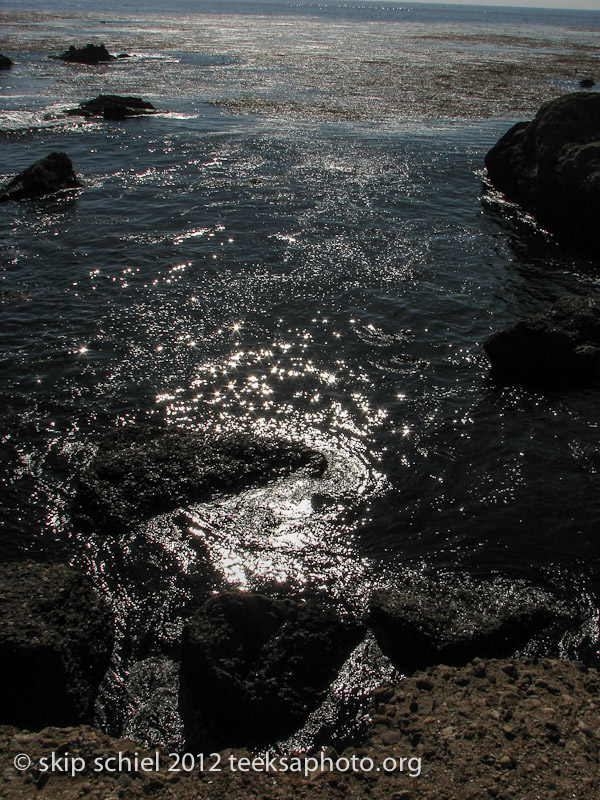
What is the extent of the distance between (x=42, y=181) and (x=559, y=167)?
798 inches

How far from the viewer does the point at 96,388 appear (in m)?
13.6

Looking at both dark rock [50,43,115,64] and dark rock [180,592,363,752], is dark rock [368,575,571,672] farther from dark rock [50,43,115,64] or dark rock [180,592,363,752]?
dark rock [50,43,115,64]

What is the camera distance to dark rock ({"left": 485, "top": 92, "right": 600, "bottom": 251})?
71.6ft

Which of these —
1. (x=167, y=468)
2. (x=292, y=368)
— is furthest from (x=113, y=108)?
(x=167, y=468)

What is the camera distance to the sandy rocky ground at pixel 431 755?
6.11 m

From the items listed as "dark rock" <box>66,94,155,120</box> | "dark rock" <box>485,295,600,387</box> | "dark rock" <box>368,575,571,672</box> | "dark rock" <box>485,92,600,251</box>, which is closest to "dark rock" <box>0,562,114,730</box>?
"dark rock" <box>368,575,571,672</box>

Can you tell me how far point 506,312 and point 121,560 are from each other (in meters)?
12.5

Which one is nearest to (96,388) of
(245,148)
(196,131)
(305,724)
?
(305,724)

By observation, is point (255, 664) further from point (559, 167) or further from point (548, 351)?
point (559, 167)

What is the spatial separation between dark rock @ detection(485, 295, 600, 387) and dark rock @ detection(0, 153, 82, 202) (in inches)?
775

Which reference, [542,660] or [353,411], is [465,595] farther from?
[353,411]

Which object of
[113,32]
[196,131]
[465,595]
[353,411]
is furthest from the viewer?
[113,32]

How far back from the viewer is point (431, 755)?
6520mm

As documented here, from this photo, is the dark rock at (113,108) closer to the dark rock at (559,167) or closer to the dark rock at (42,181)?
the dark rock at (42,181)
